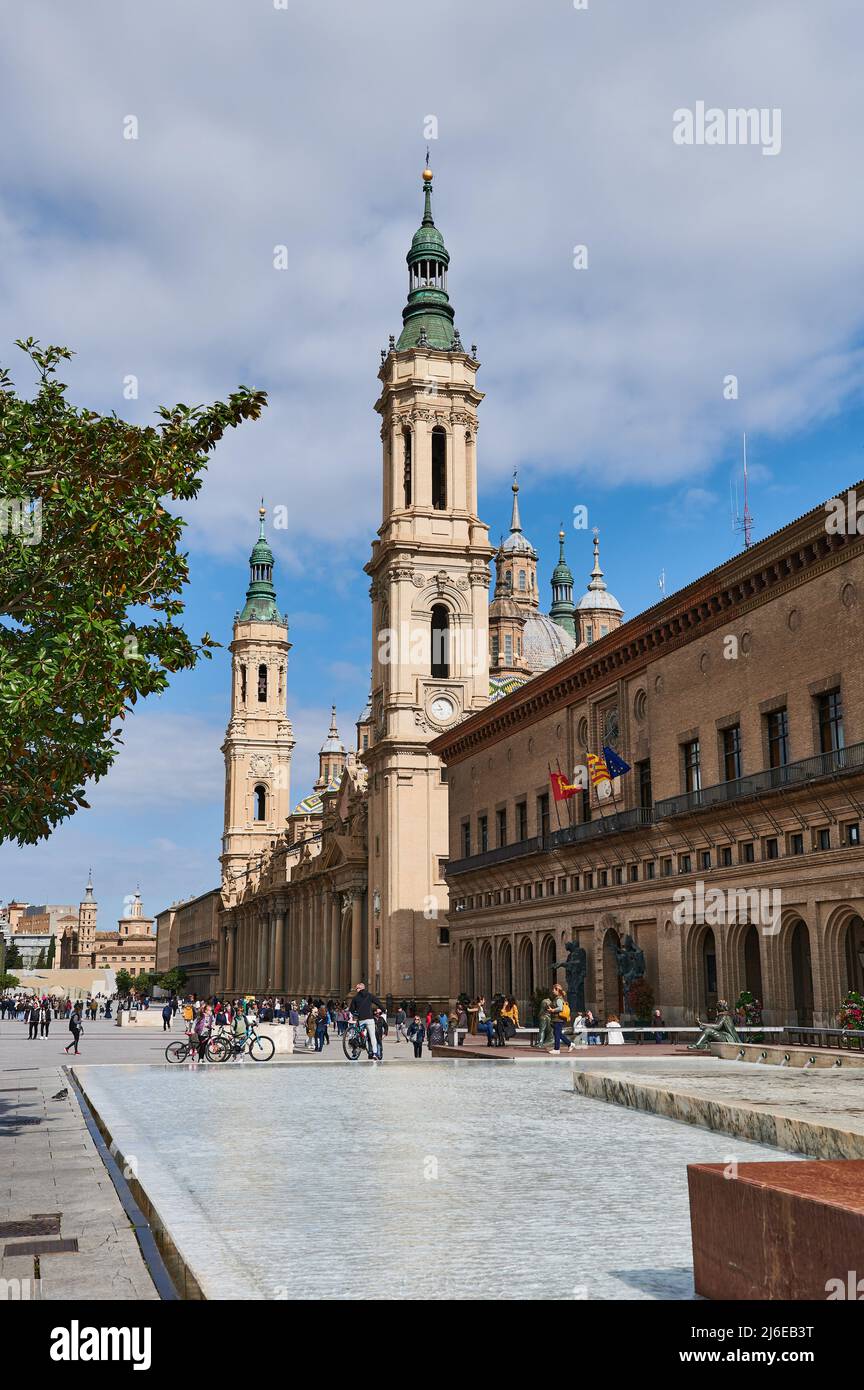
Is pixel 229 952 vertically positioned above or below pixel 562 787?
below

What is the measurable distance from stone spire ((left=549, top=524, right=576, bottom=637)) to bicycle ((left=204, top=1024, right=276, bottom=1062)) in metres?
98.5

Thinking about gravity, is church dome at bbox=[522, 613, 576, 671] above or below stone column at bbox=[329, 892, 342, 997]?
above

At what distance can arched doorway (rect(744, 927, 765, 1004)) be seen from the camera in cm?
3662

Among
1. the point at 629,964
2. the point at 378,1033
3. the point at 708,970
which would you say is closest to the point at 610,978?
the point at 629,964

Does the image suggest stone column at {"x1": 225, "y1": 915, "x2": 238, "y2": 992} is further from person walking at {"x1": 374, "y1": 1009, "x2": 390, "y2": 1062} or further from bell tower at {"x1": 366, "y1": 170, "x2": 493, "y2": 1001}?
person walking at {"x1": 374, "y1": 1009, "x2": 390, "y2": 1062}

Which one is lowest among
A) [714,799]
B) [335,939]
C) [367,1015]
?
[367,1015]

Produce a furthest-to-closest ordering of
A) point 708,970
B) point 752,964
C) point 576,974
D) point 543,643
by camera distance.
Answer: point 543,643
point 576,974
point 708,970
point 752,964

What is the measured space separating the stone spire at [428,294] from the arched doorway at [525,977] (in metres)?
37.7

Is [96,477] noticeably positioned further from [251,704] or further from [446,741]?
[251,704]

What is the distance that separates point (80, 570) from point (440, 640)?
196ft

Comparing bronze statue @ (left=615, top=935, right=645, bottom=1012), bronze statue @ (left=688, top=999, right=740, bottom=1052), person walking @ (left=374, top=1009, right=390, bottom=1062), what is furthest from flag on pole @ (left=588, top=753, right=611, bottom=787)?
person walking @ (left=374, top=1009, right=390, bottom=1062)

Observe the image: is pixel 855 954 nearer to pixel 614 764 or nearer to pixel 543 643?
pixel 614 764

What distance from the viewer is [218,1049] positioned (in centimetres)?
3139

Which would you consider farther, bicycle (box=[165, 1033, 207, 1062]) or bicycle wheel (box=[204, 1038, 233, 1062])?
bicycle wheel (box=[204, 1038, 233, 1062])
